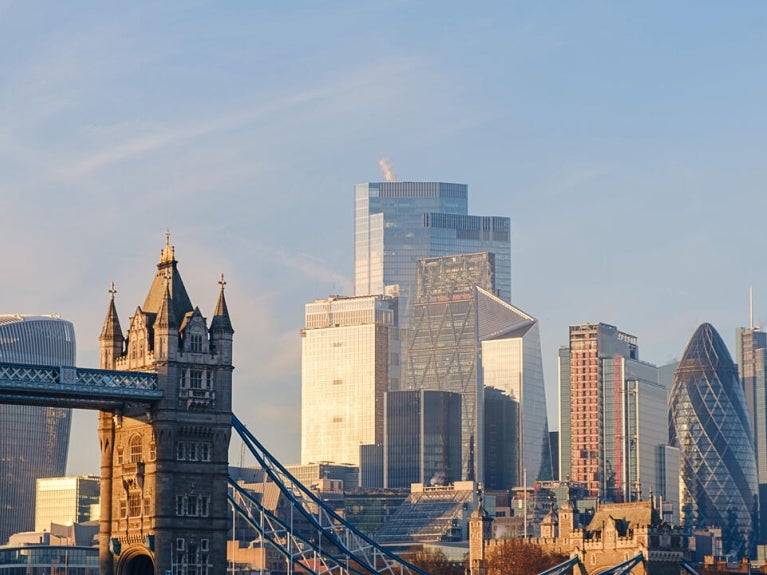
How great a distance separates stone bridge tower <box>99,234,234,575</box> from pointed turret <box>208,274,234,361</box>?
3.0 inches

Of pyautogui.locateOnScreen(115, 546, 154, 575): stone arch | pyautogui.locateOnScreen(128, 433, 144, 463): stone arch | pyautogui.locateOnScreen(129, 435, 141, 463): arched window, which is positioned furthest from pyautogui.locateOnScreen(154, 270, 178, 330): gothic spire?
pyautogui.locateOnScreen(115, 546, 154, 575): stone arch

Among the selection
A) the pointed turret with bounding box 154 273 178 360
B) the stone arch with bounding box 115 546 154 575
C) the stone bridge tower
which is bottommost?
the stone arch with bounding box 115 546 154 575

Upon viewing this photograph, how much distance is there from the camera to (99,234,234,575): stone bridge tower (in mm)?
150250

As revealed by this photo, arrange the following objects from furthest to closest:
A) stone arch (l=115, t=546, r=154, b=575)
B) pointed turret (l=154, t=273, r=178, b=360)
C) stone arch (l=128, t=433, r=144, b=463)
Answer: stone arch (l=128, t=433, r=144, b=463), stone arch (l=115, t=546, r=154, b=575), pointed turret (l=154, t=273, r=178, b=360)

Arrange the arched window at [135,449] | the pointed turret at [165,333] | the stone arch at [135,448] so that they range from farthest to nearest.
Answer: the arched window at [135,449]
the stone arch at [135,448]
the pointed turret at [165,333]

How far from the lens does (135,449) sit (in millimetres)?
153125

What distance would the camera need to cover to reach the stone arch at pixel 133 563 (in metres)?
152

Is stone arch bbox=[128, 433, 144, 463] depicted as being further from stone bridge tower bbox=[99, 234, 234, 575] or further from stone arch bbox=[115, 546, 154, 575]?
stone arch bbox=[115, 546, 154, 575]

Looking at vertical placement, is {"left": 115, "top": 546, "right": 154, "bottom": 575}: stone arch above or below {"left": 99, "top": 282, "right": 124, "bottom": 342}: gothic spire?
below

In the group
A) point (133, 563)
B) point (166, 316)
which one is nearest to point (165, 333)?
point (166, 316)

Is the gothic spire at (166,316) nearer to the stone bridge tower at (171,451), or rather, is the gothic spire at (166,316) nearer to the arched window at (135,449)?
the stone bridge tower at (171,451)

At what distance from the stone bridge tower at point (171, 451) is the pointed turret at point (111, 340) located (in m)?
0.91

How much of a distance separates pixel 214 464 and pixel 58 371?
13.9m

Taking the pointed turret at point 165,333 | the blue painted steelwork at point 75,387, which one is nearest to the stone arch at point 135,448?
the blue painted steelwork at point 75,387
